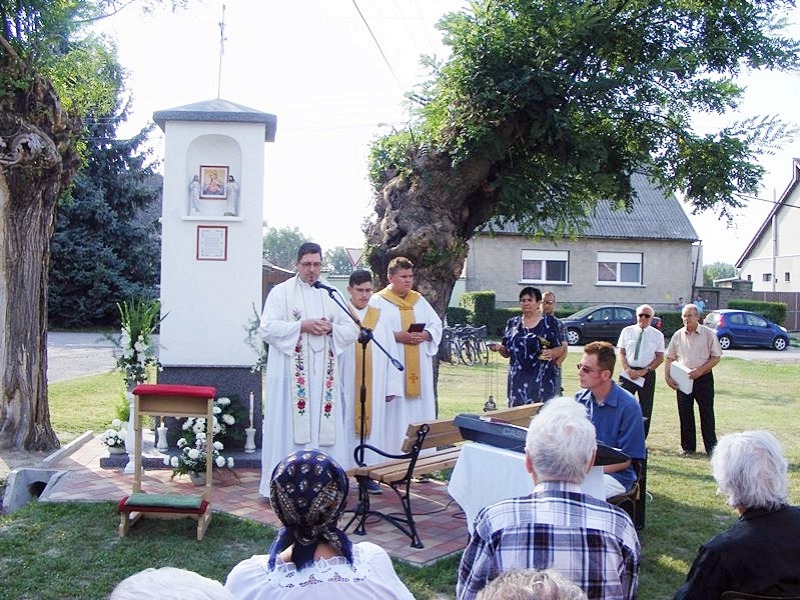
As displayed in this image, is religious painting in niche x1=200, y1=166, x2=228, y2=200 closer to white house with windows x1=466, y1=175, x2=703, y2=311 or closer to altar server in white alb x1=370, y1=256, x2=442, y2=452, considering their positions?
altar server in white alb x1=370, y1=256, x2=442, y2=452

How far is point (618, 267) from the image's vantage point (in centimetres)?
3350

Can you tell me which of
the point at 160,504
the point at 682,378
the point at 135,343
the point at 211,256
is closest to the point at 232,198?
the point at 211,256

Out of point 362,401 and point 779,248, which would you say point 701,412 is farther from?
point 779,248

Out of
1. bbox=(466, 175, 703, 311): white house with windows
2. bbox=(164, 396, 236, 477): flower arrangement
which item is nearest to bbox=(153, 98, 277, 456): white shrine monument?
bbox=(164, 396, 236, 477): flower arrangement

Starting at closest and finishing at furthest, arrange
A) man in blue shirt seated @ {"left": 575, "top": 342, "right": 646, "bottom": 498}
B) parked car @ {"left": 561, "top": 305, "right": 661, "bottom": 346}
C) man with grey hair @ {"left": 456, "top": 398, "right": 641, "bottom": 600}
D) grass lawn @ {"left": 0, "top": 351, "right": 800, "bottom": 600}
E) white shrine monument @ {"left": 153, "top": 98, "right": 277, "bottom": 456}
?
man with grey hair @ {"left": 456, "top": 398, "right": 641, "bottom": 600} < grass lawn @ {"left": 0, "top": 351, "right": 800, "bottom": 600} < man in blue shirt seated @ {"left": 575, "top": 342, "right": 646, "bottom": 498} < white shrine monument @ {"left": 153, "top": 98, "right": 277, "bottom": 456} < parked car @ {"left": 561, "top": 305, "right": 661, "bottom": 346}

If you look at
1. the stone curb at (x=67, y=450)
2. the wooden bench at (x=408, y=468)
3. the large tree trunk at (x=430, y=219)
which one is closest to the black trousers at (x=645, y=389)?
the large tree trunk at (x=430, y=219)

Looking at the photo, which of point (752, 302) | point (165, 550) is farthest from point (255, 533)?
point (752, 302)

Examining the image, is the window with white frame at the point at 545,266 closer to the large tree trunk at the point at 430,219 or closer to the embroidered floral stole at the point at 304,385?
the large tree trunk at the point at 430,219

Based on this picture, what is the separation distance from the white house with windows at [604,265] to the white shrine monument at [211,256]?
24.1 metres

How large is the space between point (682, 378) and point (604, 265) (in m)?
24.9

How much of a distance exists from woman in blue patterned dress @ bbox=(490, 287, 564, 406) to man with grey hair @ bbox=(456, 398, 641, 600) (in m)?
4.65

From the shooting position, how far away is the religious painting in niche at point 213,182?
8523 millimetres

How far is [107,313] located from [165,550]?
2369cm

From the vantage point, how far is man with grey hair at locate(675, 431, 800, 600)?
2809mm
